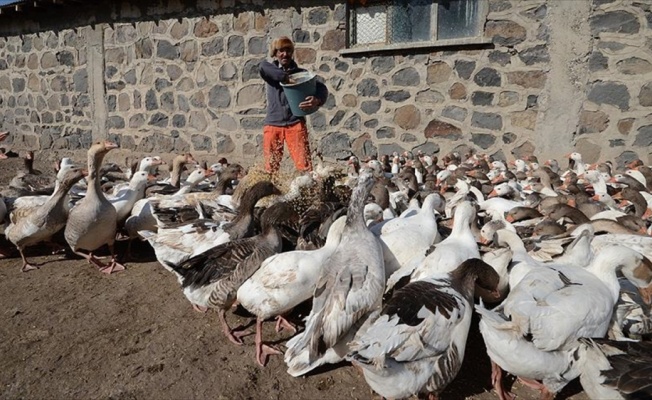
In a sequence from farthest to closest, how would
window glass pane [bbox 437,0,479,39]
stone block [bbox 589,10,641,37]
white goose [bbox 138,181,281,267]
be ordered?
1. window glass pane [bbox 437,0,479,39]
2. stone block [bbox 589,10,641,37]
3. white goose [bbox 138,181,281,267]

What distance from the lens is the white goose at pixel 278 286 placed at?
3.17 meters

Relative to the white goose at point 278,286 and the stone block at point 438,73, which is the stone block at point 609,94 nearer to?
the stone block at point 438,73

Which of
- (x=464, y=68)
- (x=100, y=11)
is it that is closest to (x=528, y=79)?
(x=464, y=68)

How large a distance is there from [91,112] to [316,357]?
10.6m

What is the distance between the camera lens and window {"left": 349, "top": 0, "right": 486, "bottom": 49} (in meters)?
7.56

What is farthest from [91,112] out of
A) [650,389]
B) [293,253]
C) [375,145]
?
[650,389]

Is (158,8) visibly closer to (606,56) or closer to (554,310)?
(606,56)

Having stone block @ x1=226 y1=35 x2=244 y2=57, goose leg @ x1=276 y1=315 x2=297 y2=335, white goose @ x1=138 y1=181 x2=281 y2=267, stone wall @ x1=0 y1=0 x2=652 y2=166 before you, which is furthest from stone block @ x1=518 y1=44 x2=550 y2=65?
goose leg @ x1=276 y1=315 x2=297 y2=335

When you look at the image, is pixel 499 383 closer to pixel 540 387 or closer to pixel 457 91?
pixel 540 387

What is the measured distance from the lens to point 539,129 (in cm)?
738

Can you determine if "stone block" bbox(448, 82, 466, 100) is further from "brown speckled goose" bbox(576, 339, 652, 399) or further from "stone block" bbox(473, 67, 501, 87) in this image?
"brown speckled goose" bbox(576, 339, 652, 399)

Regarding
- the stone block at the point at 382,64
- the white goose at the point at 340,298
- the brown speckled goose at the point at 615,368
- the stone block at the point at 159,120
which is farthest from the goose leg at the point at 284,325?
the stone block at the point at 159,120

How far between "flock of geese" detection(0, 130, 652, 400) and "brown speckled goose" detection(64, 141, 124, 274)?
1 cm

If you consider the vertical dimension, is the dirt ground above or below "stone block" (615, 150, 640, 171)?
below
